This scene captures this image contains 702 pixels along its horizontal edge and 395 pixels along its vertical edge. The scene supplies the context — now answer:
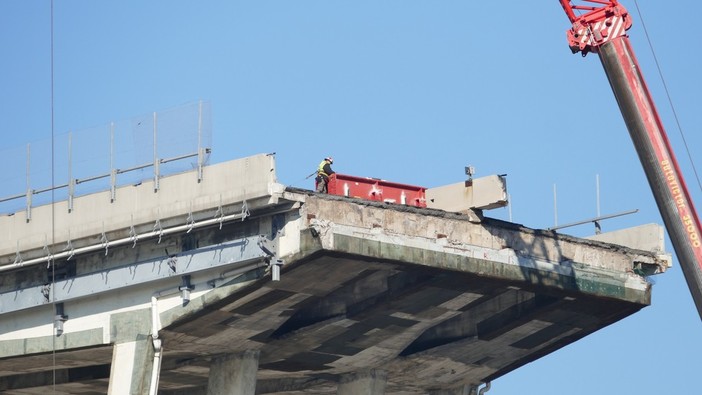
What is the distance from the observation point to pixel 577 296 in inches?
3155

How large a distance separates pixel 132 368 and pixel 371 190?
12605mm

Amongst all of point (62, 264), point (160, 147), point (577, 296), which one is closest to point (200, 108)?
point (160, 147)

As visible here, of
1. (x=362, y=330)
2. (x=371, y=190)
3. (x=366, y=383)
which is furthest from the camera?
(x=366, y=383)

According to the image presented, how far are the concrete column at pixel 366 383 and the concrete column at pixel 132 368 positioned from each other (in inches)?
489

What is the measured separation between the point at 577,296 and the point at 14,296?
987 inches

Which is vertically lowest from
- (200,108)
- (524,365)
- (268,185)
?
(524,365)

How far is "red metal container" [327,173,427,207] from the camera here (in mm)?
76750

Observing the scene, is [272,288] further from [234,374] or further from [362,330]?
[362,330]

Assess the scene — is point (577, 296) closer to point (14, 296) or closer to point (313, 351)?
point (313, 351)

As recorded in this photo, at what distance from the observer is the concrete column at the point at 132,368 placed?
75500 mm

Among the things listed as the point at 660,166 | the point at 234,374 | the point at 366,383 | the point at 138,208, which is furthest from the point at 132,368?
the point at 660,166

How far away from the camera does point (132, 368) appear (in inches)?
2985

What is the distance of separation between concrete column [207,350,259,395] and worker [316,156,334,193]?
27.4ft

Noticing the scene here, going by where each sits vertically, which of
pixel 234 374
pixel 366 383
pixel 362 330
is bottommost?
pixel 366 383
